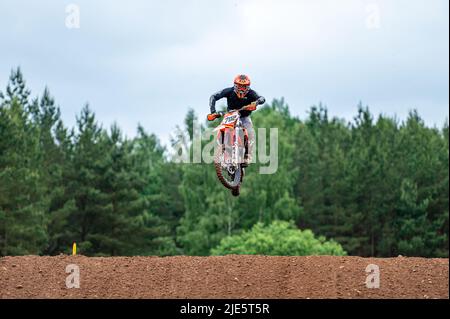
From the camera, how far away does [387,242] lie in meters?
72.0

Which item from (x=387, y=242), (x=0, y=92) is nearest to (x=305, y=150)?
(x=387, y=242)

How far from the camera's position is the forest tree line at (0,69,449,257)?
6059 centimetres

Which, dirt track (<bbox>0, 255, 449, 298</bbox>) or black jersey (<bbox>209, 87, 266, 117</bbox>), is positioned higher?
black jersey (<bbox>209, 87, 266, 117</bbox>)

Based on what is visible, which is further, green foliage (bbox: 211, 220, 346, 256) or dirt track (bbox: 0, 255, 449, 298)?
green foliage (bbox: 211, 220, 346, 256)

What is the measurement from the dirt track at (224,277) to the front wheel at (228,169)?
2.01 metres

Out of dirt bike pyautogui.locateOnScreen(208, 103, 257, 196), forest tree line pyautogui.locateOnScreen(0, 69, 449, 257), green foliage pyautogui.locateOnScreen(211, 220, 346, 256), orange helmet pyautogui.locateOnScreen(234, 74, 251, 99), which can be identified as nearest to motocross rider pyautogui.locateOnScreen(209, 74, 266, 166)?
orange helmet pyautogui.locateOnScreen(234, 74, 251, 99)

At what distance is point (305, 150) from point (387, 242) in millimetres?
14594

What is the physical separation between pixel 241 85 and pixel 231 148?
1.43 m

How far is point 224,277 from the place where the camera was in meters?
20.0

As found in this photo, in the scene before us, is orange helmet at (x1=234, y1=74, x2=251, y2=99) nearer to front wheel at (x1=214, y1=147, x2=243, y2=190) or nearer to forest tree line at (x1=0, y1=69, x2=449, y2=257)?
front wheel at (x1=214, y1=147, x2=243, y2=190)

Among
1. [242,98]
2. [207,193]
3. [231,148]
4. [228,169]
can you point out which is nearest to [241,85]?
[242,98]

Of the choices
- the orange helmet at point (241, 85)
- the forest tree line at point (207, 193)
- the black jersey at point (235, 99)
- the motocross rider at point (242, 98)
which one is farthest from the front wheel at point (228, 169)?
the forest tree line at point (207, 193)

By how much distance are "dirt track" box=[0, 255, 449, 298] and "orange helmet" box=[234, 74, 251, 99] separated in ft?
13.1
